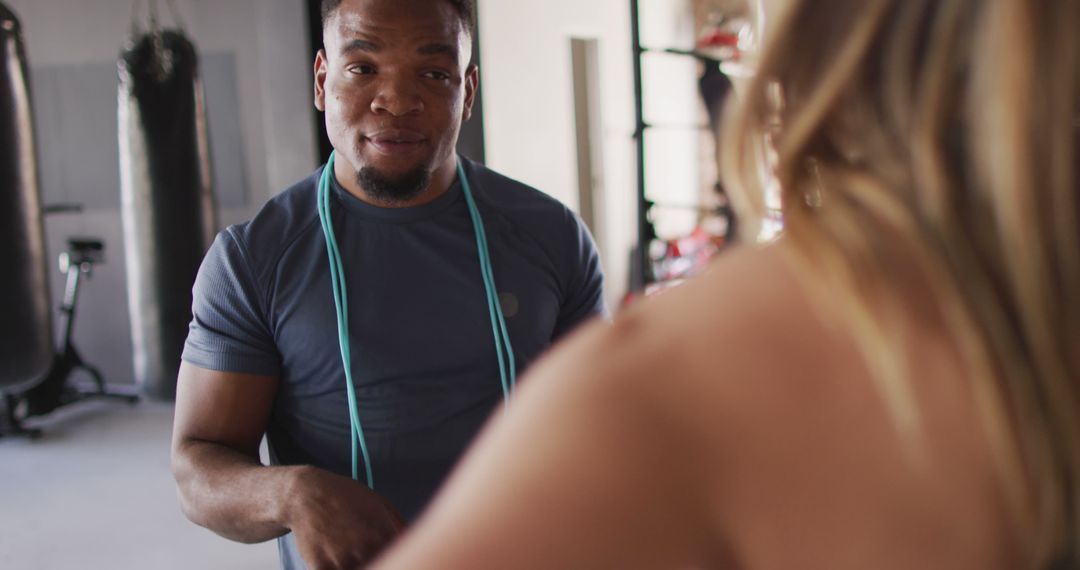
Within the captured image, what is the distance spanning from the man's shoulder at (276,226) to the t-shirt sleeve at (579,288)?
0.40 m

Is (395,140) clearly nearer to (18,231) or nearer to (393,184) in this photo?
(393,184)

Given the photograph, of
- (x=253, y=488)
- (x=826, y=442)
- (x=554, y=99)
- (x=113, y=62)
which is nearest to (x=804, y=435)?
(x=826, y=442)

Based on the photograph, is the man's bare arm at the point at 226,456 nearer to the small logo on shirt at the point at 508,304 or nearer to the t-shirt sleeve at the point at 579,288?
the small logo on shirt at the point at 508,304

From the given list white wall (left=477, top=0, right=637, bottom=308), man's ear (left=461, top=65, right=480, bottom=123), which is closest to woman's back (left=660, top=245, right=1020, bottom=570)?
man's ear (left=461, top=65, right=480, bottom=123)

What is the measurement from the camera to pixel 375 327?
1283mm

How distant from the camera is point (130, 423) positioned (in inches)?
221

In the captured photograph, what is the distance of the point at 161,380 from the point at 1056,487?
13.9 feet

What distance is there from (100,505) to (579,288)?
146 inches

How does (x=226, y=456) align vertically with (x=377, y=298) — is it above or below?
below

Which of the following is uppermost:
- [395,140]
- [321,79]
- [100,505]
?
[321,79]

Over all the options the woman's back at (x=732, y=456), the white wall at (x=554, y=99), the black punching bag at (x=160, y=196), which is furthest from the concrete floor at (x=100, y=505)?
the woman's back at (x=732, y=456)

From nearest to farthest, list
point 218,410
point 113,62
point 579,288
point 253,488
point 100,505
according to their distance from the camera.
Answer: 1. point 253,488
2. point 218,410
3. point 579,288
4. point 100,505
5. point 113,62

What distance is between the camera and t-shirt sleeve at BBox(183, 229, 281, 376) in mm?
1226

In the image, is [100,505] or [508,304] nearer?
[508,304]
